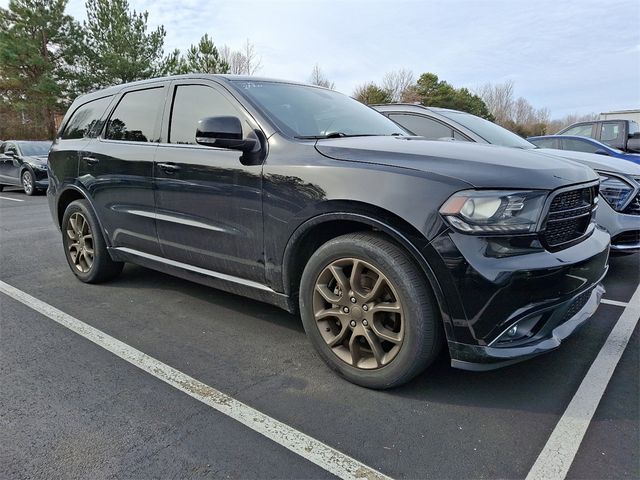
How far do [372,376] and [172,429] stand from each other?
1.05 m

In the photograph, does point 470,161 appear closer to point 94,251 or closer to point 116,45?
point 94,251

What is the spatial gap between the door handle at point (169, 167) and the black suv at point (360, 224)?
0.04 ft

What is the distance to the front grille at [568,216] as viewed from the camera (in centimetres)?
227

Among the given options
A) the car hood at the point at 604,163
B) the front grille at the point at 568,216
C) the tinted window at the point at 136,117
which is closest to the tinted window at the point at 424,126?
the car hood at the point at 604,163

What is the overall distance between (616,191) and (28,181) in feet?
46.5

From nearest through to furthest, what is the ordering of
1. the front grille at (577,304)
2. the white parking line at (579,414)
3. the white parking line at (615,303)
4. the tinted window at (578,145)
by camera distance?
1. the white parking line at (579,414)
2. the front grille at (577,304)
3. the white parking line at (615,303)
4. the tinted window at (578,145)

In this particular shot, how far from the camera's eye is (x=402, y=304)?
2.30 m

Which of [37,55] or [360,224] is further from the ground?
[37,55]

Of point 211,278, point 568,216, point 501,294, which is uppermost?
point 568,216

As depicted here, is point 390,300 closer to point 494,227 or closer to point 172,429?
point 494,227

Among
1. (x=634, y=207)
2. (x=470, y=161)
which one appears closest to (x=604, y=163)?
(x=634, y=207)

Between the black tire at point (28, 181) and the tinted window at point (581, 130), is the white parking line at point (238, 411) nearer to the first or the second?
the tinted window at point (581, 130)

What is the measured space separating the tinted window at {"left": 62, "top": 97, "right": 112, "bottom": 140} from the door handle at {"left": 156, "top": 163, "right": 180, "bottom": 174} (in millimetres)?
1269

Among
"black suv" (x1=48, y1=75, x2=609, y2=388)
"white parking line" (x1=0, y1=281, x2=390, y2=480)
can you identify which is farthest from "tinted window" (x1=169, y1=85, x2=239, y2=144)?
→ "white parking line" (x1=0, y1=281, x2=390, y2=480)
